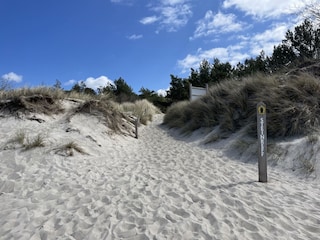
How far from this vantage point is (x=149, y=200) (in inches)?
177

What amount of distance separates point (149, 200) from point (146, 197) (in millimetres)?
148

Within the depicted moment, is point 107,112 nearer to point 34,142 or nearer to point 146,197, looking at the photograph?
point 34,142

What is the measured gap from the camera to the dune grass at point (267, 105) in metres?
7.37

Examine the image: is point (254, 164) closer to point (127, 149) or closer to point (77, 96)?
point (127, 149)

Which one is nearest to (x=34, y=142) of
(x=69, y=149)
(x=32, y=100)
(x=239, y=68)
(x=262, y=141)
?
(x=69, y=149)

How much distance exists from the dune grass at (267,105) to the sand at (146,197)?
4.94ft

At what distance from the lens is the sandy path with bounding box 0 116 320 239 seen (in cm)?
348

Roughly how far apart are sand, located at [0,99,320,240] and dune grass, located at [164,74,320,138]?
150 cm

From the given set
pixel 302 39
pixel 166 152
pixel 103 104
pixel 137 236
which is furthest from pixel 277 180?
pixel 302 39

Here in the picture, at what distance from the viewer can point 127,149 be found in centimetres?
947

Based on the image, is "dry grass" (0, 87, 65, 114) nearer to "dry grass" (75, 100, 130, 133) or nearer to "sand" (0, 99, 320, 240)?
"dry grass" (75, 100, 130, 133)

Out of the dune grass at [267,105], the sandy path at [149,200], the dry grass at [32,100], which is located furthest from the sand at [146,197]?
the dry grass at [32,100]

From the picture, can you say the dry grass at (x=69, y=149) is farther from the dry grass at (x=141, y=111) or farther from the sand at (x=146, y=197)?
the dry grass at (x=141, y=111)

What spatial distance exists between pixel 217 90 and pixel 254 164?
5786 millimetres
